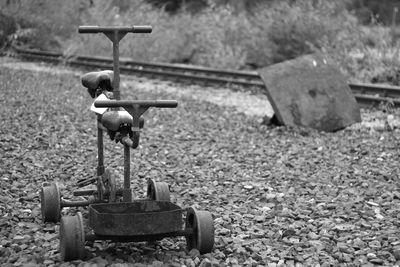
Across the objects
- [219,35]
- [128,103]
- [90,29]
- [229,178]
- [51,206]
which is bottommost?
[229,178]

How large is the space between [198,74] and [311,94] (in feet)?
Result: 22.1

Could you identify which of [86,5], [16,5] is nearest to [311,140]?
[16,5]

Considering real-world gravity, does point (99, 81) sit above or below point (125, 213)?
above

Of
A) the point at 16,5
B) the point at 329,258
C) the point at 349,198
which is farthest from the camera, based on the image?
the point at 16,5

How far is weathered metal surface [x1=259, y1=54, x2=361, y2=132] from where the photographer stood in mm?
10461

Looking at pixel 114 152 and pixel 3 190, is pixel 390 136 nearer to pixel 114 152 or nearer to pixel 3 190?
pixel 114 152

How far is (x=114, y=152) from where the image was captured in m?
8.60

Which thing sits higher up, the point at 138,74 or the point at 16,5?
the point at 16,5

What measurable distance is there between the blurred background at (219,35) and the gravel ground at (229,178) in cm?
693

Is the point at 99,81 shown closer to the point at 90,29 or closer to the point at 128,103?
the point at 90,29

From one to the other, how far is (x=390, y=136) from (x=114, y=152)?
4.00 m

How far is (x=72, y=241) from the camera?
4.55 metres

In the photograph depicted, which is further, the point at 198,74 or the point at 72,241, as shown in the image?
the point at 198,74

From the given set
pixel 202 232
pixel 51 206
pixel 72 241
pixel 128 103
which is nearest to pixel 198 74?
pixel 51 206
